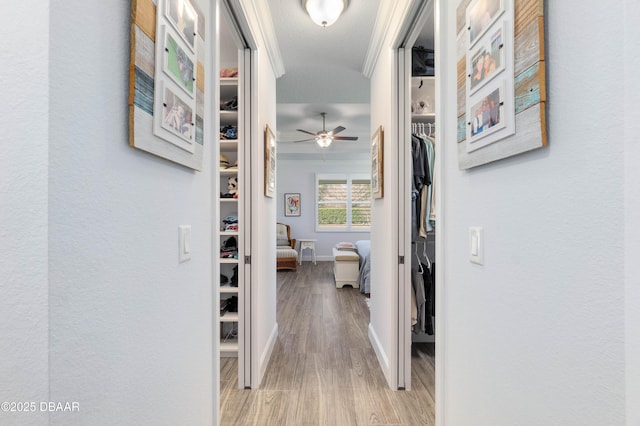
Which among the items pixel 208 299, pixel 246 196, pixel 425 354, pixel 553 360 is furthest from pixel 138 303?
pixel 425 354

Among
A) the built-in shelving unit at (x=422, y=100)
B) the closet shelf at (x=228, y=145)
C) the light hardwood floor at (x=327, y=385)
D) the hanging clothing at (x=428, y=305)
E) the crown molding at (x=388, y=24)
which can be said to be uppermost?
the crown molding at (x=388, y=24)

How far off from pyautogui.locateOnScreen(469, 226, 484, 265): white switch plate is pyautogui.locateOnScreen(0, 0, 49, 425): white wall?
3.55ft

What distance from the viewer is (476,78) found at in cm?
93

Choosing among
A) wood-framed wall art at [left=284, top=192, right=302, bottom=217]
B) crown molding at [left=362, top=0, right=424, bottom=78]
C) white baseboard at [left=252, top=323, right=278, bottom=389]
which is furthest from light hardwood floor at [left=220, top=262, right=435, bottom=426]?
wood-framed wall art at [left=284, top=192, right=302, bottom=217]

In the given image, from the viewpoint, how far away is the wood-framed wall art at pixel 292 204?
7.78m

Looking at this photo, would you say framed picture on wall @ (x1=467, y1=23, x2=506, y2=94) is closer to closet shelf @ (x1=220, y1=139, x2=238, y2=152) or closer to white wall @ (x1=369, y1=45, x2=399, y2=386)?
white wall @ (x1=369, y1=45, x2=399, y2=386)

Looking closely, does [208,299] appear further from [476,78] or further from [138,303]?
[476,78]

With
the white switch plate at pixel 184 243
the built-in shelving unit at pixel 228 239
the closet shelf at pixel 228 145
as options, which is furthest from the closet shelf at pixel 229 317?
the white switch plate at pixel 184 243

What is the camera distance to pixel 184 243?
3.34 ft

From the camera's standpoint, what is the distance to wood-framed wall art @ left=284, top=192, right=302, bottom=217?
25.5ft

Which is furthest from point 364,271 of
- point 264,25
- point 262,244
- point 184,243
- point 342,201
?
point 184,243

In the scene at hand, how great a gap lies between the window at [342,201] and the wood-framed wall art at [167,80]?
6.79m

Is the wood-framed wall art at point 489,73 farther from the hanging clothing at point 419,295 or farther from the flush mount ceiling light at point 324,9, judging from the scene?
the hanging clothing at point 419,295

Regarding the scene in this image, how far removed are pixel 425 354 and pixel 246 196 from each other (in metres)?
2.02
